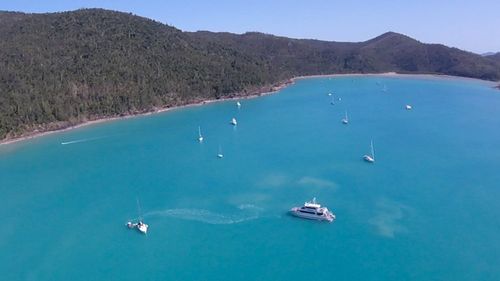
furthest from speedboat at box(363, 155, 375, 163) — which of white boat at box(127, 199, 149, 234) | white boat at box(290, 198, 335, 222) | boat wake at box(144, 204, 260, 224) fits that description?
white boat at box(127, 199, 149, 234)

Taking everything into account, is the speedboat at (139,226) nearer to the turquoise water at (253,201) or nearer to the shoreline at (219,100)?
the turquoise water at (253,201)

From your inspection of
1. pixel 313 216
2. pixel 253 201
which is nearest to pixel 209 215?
pixel 253 201

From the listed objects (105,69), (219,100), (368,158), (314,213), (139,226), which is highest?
(105,69)

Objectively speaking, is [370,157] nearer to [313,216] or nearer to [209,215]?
[313,216]

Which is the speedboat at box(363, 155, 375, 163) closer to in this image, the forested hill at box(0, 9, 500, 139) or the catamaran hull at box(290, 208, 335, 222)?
the catamaran hull at box(290, 208, 335, 222)

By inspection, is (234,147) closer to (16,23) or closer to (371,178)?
(371,178)
